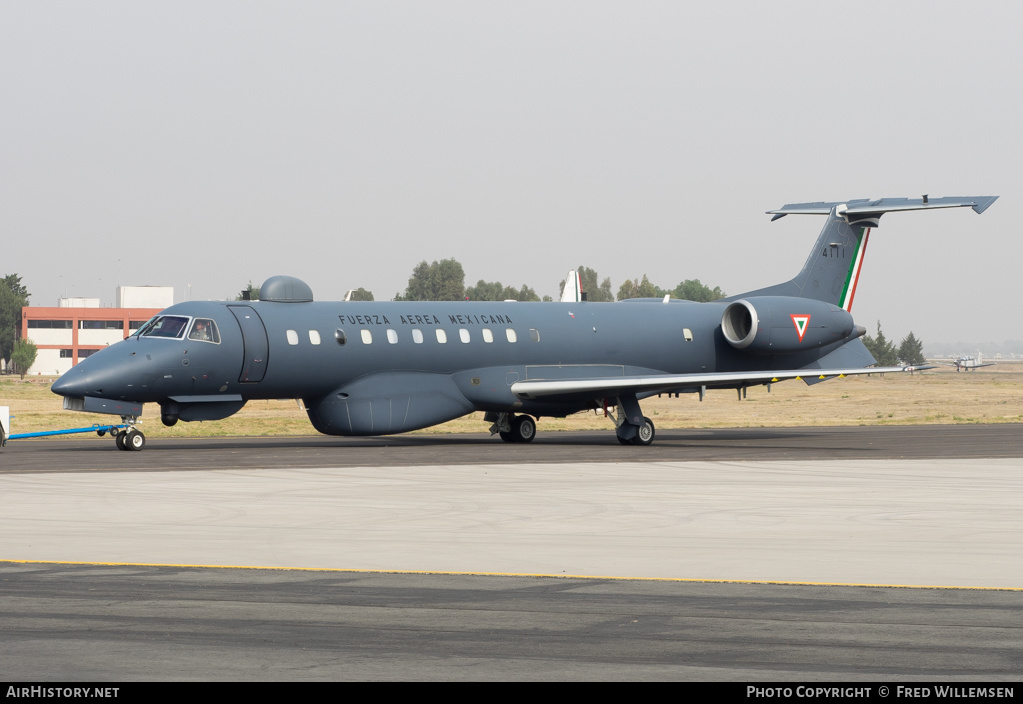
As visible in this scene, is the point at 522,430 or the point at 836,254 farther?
the point at 836,254

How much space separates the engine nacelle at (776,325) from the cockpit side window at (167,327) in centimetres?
1606

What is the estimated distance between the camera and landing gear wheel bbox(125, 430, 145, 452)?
30.1 m

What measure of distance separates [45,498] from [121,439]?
1138cm

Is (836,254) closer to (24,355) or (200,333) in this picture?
(200,333)

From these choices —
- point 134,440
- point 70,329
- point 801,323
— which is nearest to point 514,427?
point 801,323

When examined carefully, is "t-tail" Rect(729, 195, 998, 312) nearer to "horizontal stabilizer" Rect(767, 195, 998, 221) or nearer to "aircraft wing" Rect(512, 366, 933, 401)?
"horizontal stabilizer" Rect(767, 195, 998, 221)

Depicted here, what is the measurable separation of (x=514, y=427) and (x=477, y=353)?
3.28 metres

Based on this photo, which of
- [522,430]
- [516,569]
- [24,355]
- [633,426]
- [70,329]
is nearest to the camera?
[516,569]

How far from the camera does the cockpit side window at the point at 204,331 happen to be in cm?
3002

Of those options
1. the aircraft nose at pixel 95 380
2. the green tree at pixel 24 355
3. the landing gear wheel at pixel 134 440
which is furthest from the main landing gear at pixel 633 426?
the green tree at pixel 24 355

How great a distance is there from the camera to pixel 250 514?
1711 cm

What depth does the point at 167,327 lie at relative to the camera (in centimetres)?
3023

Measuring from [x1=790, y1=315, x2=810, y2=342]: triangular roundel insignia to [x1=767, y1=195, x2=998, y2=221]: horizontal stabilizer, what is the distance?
4.53 meters
